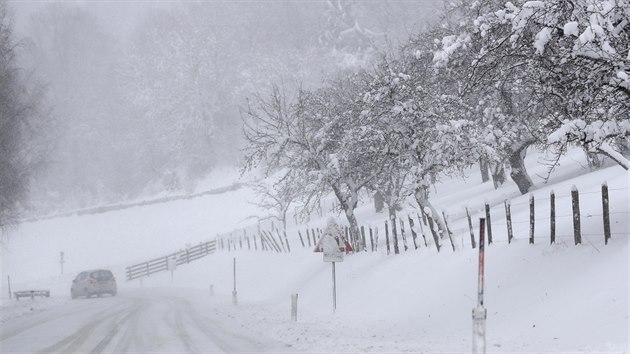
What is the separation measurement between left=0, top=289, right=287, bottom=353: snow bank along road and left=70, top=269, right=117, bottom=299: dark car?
1002cm

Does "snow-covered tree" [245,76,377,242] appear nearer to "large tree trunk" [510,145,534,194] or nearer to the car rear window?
"large tree trunk" [510,145,534,194]

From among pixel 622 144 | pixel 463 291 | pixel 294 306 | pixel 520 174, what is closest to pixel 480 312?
pixel 463 291

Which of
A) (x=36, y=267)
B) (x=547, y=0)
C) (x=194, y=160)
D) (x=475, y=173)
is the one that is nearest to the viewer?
(x=547, y=0)

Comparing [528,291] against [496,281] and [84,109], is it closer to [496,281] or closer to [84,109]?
[496,281]

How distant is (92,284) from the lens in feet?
104

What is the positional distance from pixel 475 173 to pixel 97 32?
6953 cm

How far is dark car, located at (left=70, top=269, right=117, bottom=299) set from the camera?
31.7 m

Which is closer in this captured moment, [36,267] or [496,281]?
[496,281]

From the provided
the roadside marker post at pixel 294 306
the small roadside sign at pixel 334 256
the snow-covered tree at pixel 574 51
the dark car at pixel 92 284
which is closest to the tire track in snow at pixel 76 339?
the roadside marker post at pixel 294 306

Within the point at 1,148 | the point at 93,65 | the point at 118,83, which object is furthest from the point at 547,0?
the point at 93,65

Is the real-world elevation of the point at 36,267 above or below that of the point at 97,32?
below

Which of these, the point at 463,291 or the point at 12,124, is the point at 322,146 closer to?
the point at 12,124

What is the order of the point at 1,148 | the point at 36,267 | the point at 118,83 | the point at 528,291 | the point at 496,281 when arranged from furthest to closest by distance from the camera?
the point at 118,83
the point at 36,267
the point at 1,148
the point at 496,281
the point at 528,291

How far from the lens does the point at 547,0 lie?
10.0 meters
